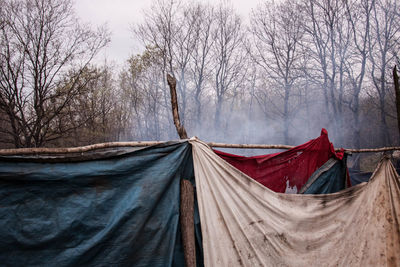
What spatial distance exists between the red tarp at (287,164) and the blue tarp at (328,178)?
0.08 m

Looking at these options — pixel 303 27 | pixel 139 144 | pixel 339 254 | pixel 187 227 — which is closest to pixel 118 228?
pixel 187 227

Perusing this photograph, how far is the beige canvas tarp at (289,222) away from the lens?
2.06 meters

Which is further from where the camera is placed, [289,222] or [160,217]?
[289,222]

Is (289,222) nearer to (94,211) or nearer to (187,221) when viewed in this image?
(187,221)

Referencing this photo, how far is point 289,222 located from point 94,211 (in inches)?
70.3

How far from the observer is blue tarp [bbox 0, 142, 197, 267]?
155 cm

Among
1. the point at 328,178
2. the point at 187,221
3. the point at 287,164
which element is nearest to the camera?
the point at 187,221

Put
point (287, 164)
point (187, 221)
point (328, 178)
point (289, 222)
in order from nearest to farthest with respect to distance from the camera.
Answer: point (187, 221) < point (289, 222) < point (287, 164) < point (328, 178)

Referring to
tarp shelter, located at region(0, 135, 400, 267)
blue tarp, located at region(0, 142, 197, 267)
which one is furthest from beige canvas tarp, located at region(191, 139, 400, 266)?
blue tarp, located at region(0, 142, 197, 267)

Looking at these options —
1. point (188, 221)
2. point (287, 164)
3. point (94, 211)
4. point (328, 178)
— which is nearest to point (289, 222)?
point (287, 164)

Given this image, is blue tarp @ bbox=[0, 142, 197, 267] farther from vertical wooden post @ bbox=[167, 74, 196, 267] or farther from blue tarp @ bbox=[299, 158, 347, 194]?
blue tarp @ bbox=[299, 158, 347, 194]

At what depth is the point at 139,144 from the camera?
2.10 meters

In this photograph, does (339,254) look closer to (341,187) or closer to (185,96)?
(341,187)

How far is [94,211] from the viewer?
1729 millimetres
